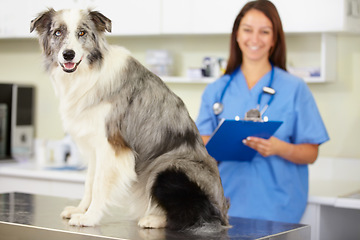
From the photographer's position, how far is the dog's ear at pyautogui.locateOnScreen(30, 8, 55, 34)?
4.74 feet

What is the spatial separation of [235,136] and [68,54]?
0.85 m

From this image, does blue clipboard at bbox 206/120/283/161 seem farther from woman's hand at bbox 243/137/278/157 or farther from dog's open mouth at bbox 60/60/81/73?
dog's open mouth at bbox 60/60/81/73

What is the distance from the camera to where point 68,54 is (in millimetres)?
1372

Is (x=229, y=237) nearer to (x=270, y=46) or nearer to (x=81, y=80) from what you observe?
(x=81, y=80)

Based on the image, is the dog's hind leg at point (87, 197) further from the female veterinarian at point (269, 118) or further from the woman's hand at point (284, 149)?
the female veterinarian at point (269, 118)

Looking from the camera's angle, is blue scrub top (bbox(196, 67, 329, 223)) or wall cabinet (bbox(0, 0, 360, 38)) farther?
wall cabinet (bbox(0, 0, 360, 38))

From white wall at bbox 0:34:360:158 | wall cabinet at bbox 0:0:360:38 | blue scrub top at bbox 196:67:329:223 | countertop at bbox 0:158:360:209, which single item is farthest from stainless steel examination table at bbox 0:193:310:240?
white wall at bbox 0:34:360:158

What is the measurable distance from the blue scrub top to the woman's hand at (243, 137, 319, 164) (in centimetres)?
4

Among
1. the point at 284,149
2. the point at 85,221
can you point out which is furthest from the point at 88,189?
the point at 284,149

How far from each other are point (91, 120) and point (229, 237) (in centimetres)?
44

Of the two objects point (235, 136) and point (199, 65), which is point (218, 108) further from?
point (199, 65)

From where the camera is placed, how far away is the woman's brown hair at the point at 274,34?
234cm

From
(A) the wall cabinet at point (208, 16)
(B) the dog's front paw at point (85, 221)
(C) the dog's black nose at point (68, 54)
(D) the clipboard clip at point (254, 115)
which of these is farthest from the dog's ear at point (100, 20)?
(A) the wall cabinet at point (208, 16)

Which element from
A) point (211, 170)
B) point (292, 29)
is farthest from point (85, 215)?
point (292, 29)
